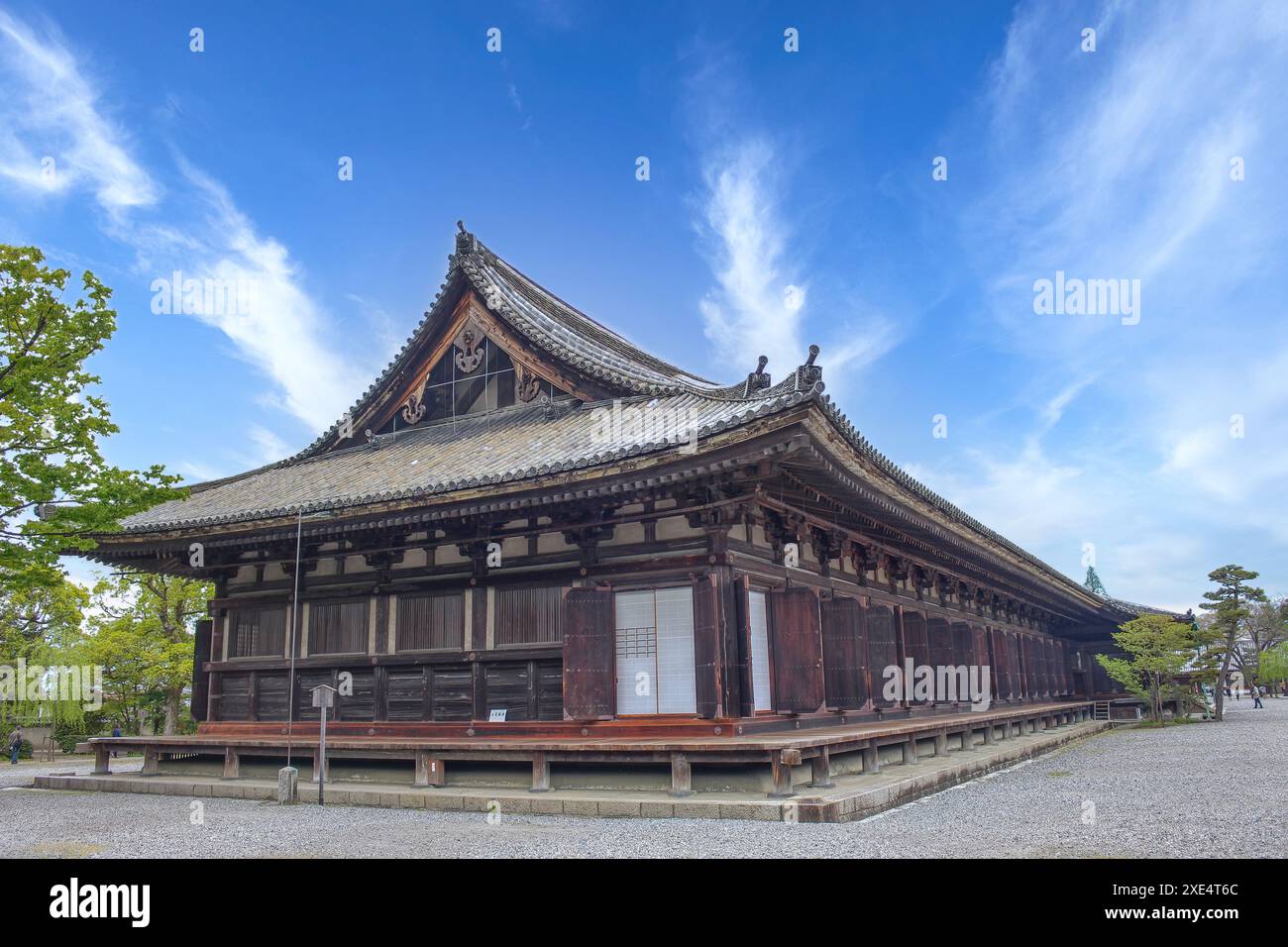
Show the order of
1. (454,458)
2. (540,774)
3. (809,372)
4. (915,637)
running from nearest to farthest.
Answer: (809,372) < (540,774) < (454,458) < (915,637)

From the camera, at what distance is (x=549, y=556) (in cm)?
1549

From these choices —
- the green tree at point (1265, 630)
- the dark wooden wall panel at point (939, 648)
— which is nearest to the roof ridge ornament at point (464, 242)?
the dark wooden wall panel at point (939, 648)

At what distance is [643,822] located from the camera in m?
11.4

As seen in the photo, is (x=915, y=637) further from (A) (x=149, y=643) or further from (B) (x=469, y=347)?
(A) (x=149, y=643)

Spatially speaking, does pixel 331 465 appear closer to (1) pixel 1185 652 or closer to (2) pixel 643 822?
(2) pixel 643 822

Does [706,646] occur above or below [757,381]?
below

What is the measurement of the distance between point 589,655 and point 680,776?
252 cm

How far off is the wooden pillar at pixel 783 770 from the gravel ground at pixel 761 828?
1306 mm

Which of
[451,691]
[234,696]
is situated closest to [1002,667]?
[451,691]

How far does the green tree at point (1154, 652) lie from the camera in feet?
106

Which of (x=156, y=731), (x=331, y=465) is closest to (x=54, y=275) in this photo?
(x=331, y=465)

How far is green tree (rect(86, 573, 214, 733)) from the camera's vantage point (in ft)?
116

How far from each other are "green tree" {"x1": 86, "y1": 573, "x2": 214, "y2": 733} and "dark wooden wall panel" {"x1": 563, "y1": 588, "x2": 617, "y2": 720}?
2653cm

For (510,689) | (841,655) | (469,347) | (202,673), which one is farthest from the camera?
(469,347)
